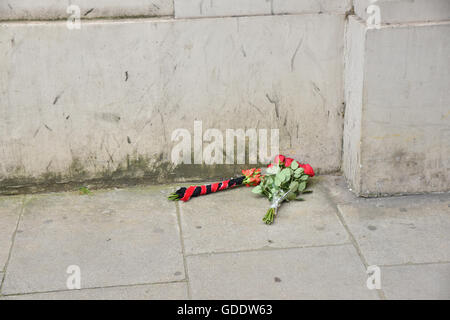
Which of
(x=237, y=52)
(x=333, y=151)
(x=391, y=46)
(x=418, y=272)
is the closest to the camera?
(x=418, y=272)

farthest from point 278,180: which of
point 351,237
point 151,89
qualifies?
point 151,89

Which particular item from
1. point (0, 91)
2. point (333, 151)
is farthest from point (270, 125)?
point (0, 91)

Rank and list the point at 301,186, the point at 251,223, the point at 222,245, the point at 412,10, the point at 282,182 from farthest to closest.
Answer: the point at 301,186 < the point at 282,182 < the point at 251,223 < the point at 412,10 < the point at 222,245

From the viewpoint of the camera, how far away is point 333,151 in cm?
549

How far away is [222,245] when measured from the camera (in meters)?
4.62

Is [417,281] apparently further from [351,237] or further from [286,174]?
[286,174]

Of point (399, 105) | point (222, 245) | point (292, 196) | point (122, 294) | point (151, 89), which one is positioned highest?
point (151, 89)

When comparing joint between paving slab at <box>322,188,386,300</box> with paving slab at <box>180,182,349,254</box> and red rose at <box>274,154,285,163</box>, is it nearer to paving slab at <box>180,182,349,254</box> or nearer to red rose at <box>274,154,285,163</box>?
paving slab at <box>180,182,349,254</box>

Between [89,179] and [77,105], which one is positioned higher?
[77,105]

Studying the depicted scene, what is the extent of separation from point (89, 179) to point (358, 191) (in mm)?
2125

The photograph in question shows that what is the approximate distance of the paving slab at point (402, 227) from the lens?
4453 millimetres

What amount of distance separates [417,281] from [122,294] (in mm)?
1813

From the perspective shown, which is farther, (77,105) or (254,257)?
(77,105)

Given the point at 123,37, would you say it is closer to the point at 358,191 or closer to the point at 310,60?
the point at 310,60
